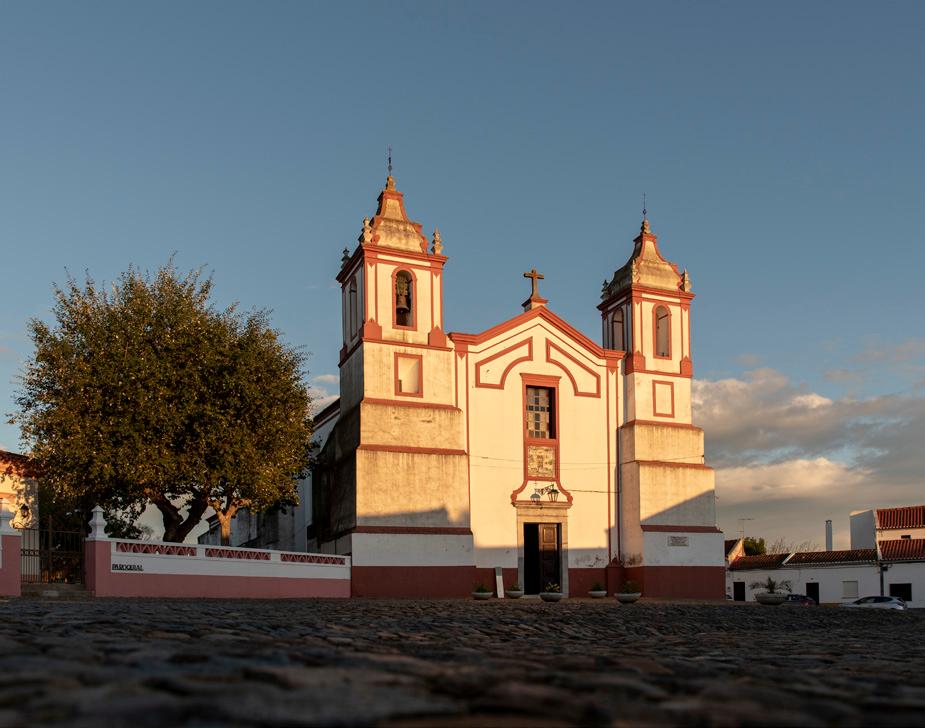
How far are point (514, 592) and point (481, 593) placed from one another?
1.13 meters

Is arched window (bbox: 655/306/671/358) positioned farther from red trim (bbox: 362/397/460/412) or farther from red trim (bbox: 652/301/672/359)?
red trim (bbox: 362/397/460/412)

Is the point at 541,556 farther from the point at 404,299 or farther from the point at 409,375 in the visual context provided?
the point at 404,299

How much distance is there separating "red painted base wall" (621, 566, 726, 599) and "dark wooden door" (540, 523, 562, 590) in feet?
7.04

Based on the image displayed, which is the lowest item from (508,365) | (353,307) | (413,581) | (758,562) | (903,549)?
(758,562)

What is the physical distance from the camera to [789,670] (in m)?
4.93

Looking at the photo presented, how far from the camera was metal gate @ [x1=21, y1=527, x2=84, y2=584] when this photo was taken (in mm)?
20766

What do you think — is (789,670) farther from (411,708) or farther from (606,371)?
(606,371)

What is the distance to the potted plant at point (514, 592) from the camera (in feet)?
79.7

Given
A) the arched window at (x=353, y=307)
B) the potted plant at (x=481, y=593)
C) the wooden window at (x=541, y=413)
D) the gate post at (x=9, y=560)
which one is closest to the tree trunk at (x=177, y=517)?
the gate post at (x=9, y=560)

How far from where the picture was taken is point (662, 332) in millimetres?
29656

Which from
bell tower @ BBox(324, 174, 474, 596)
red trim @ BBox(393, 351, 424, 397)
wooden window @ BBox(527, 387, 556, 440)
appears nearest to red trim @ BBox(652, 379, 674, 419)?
wooden window @ BBox(527, 387, 556, 440)

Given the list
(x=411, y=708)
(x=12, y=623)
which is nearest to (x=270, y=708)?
(x=411, y=708)

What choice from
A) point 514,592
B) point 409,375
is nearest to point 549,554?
point 514,592

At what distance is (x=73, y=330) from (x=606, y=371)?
15.1 metres
